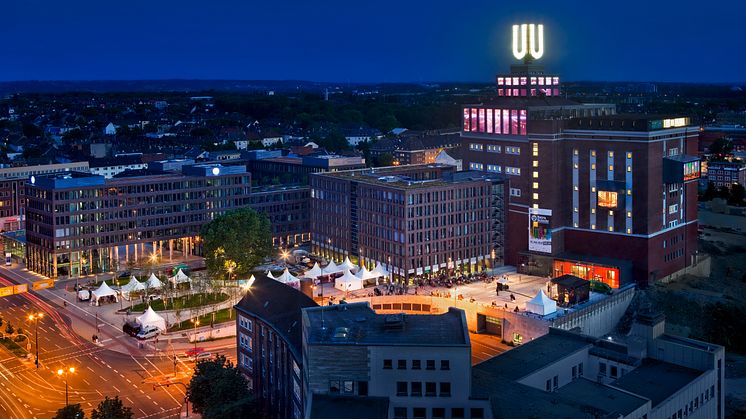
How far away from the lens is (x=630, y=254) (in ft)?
405

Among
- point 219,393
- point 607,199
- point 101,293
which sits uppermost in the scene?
point 607,199

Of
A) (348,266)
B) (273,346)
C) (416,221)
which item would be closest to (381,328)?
(273,346)

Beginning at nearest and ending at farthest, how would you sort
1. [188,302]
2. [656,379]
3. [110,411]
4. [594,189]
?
[110,411]
[656,379]
[188,302]
[594,189]

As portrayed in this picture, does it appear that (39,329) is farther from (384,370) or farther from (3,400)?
(384,370)

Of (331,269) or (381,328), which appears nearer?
(381,328)

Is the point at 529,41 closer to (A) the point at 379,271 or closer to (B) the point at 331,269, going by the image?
(A) the point at 379,271

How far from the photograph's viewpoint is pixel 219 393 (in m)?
73.2

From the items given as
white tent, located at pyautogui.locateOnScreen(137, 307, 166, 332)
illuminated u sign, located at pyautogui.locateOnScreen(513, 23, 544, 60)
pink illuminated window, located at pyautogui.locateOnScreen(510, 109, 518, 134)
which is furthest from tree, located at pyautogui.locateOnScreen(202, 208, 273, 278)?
illuminated u sign, located at pyautogui.locateOnScreen(513, 23, 544, 60)

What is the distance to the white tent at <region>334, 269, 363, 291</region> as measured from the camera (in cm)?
12100

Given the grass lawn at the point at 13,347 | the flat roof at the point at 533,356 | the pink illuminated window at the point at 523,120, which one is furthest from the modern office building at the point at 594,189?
the grass lawn at the point at 13,347

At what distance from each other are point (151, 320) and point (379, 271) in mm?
35861

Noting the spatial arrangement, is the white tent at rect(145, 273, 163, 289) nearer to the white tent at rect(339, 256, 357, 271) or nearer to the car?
the car

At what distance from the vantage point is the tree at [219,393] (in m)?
72.2

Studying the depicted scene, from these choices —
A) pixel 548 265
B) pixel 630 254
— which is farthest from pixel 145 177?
pixel 630 254
